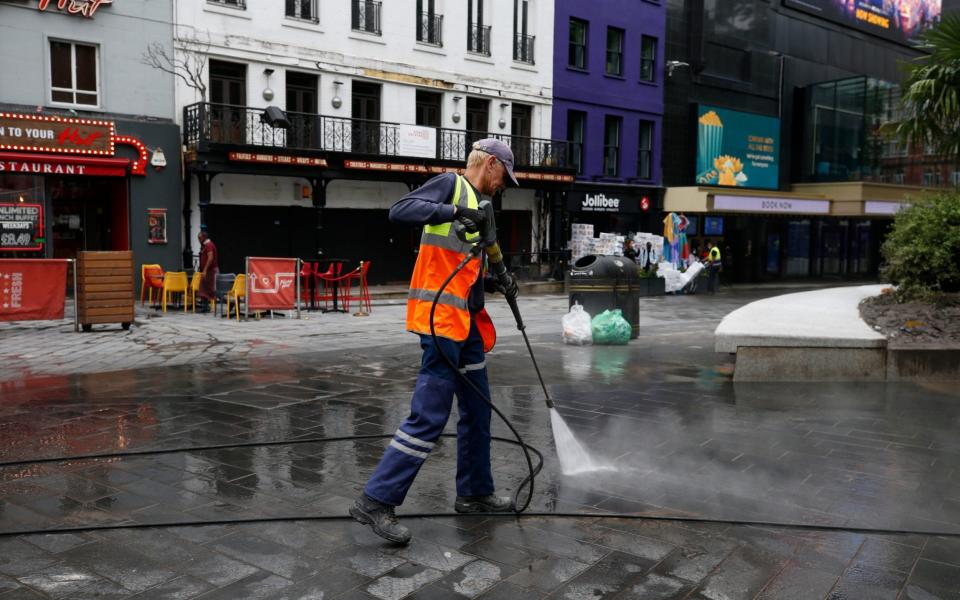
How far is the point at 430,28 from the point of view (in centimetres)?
A: 2447

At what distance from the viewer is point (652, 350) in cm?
1077

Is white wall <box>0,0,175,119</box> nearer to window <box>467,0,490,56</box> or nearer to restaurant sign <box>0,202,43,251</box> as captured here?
restaurant sign <box>0,202,43,251</box>

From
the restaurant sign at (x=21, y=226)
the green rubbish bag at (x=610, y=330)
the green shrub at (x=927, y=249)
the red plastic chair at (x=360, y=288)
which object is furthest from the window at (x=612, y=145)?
the green shrub at (x=927, y=249)

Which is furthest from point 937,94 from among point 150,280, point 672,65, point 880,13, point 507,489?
point 880,13

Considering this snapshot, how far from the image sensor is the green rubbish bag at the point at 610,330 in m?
11.2

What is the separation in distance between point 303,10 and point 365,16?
1.89m

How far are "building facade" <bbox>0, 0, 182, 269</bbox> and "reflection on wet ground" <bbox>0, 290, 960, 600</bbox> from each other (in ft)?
36.2

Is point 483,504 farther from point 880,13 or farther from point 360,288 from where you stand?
point 880,13

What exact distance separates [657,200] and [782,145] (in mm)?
8067

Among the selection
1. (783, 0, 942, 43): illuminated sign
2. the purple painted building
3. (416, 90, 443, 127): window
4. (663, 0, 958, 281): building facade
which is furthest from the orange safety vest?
(783, 0, 942, 43): illuminated sign

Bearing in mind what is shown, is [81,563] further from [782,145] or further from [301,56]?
[782,145]

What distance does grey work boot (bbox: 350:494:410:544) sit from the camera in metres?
3.67

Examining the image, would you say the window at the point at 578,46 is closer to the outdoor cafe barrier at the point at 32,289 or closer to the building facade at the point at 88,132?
the building facade at the point at 88,132

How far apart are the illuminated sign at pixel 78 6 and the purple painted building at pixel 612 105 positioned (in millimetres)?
14593
